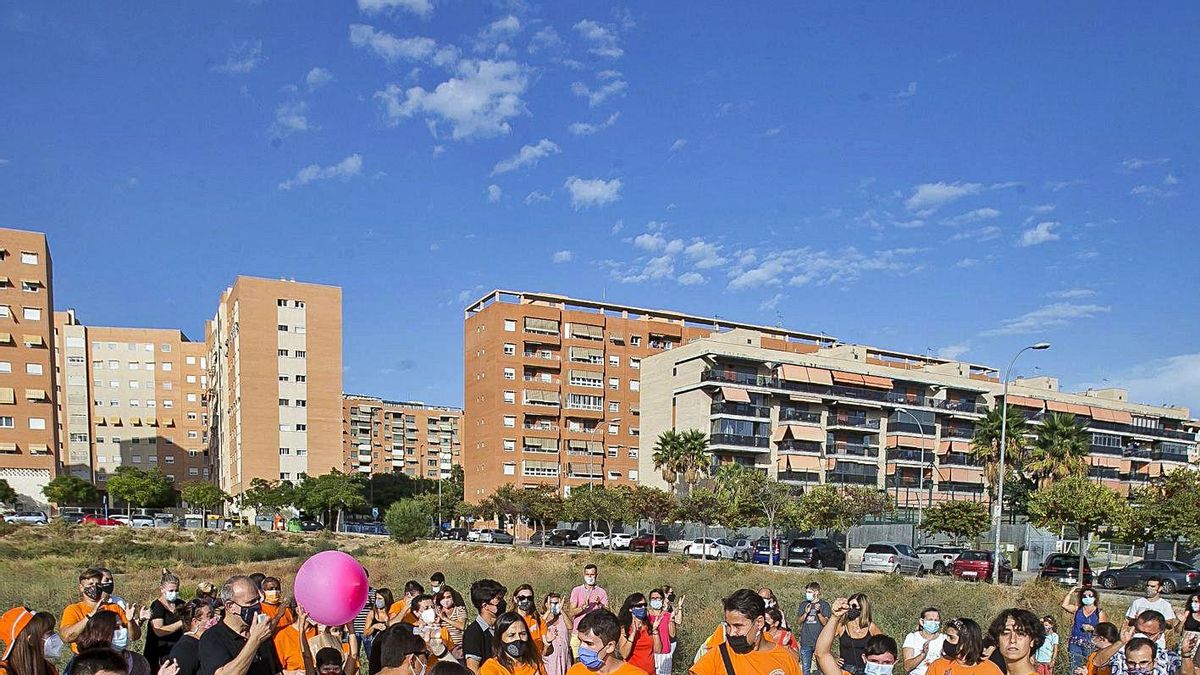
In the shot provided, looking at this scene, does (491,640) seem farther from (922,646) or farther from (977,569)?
(977,569)

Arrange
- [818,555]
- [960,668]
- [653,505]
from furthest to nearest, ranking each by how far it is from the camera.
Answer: [653,505] < [818,555] < [960,668]

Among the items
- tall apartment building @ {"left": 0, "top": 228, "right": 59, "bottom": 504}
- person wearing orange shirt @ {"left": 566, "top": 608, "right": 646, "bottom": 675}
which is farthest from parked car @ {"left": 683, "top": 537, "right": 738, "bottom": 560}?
tall apartment building @ {"left": 0, "top": 228, "right": 59, "bottom": 504}

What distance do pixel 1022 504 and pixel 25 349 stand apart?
265 feet

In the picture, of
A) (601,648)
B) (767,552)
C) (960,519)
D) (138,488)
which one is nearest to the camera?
(601,648)

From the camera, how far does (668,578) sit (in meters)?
25.0

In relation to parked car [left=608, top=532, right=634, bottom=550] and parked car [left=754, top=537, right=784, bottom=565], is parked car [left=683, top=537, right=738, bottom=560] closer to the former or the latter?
parked car [left=754, top=537, right=784, bottom=565]

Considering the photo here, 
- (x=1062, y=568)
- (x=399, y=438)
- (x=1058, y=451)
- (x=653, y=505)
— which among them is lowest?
(x=399, y=438)

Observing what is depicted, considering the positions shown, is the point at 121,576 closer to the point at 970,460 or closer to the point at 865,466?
the point at 865,466

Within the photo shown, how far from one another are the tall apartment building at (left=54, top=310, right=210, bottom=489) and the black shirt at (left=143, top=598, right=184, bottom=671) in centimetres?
9984

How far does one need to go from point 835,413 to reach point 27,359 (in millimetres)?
69784

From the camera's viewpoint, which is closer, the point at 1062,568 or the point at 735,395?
the point at 1062,568

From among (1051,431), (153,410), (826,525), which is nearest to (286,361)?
(153,410)

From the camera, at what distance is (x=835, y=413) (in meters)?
64.1

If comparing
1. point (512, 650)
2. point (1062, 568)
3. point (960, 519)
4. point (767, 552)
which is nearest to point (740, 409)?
point (767, 552)
